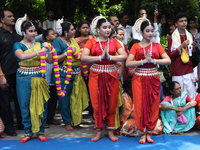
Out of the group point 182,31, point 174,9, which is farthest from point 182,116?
point 174,9

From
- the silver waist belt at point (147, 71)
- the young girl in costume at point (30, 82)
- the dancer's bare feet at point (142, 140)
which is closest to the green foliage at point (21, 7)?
the young girl in costume at point (30, 82)

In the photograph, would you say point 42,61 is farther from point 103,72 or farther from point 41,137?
point 41,137

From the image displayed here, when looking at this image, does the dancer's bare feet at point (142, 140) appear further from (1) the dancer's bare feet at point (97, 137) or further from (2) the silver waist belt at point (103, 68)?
(2) the silver waist belt at point (103, 68)

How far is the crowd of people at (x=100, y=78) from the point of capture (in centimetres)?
435

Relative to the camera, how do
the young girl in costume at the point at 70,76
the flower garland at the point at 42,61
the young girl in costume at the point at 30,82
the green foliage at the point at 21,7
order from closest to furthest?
the flower garland at the point at 42,61 < the young girl in costume at the point at 30,82 < the young girl in costume at the point at 70,76 < the green foliage at the point at 21,7

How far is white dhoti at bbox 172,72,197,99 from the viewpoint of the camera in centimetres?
510

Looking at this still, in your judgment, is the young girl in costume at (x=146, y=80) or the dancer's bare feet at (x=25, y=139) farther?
the dancer's bare feet at (x=25, y=139)

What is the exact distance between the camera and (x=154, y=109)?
14.5ft

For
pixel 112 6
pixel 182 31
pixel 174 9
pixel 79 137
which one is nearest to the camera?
pixel 79 137

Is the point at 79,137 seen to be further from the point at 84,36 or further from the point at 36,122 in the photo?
the point at 84,36

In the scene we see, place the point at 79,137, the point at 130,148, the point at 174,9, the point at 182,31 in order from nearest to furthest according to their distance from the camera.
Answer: the point at 130,148 → the point at 79,137 → the point at 182,31 → the point at 174,9

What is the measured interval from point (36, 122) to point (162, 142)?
6.21 ft

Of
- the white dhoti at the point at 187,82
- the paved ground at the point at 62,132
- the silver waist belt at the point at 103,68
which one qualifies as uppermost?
the silver waist belt at the point at 103,68

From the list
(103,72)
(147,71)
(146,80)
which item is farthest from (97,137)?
(147,71)
